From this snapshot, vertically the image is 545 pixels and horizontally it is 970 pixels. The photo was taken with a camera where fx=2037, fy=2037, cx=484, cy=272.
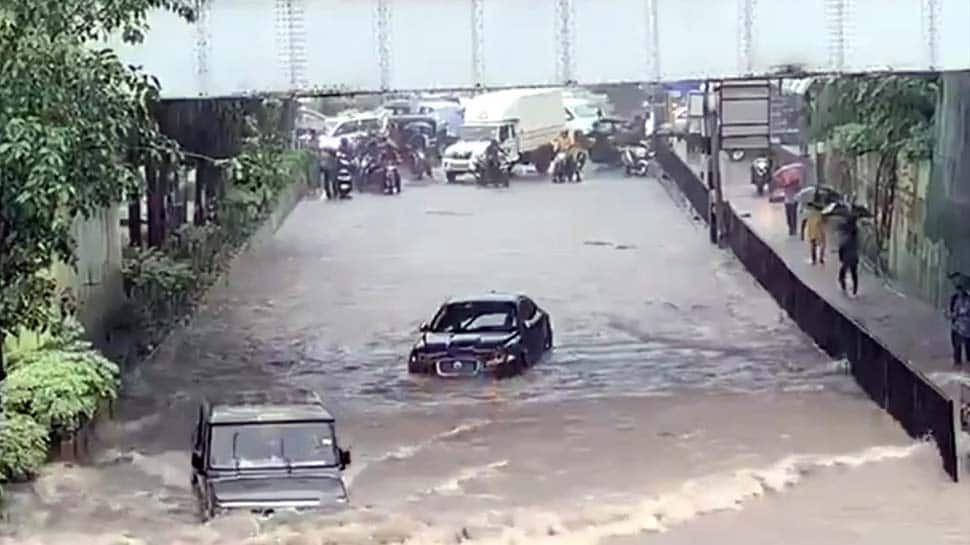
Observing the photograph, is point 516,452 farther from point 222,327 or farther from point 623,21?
point 222,327

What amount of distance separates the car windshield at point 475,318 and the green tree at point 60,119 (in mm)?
10021

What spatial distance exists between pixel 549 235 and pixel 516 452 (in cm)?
2437

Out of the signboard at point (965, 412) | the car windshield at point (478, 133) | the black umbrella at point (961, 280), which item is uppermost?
the car windshield at point (478, 133)

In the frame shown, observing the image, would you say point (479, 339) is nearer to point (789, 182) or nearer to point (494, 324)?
point (494, 324)

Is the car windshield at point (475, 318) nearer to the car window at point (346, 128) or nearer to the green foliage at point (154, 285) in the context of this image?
the green foliage at point (154, 285)

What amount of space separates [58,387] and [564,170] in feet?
137

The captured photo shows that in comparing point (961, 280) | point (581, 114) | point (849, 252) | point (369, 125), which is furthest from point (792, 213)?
point (581, 114)

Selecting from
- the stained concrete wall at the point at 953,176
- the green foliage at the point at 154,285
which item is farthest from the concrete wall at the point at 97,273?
the stained concrete wall at the point at 953,176

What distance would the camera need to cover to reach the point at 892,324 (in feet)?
100

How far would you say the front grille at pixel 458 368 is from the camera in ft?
88.2

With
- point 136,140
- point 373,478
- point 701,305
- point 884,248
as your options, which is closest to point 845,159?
point 884,248

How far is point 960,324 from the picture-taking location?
2633 cm

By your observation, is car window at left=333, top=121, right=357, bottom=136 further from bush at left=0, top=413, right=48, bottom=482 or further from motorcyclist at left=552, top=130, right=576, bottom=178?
bush at left=0, top=413, right=48, bottom=482

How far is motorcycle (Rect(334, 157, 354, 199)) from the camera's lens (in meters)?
57.2
